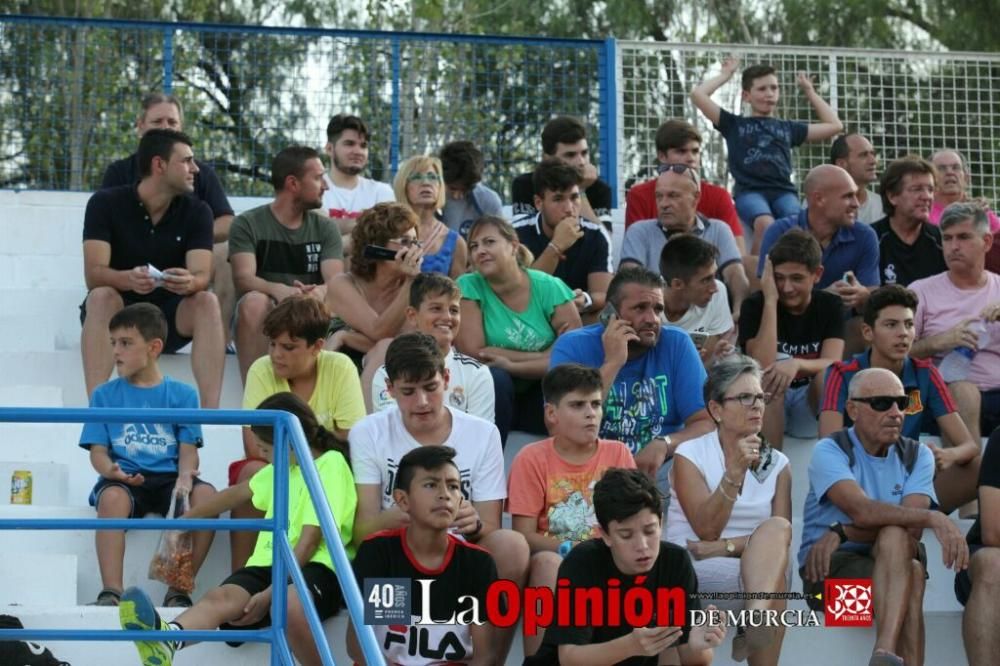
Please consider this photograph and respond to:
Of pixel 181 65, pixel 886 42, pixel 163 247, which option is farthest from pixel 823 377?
pixel 886 42

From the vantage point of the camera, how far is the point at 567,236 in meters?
8.11

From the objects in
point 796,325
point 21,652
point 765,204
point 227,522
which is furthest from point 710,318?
point 21,652

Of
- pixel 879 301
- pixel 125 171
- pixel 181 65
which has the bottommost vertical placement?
pixel 879 301

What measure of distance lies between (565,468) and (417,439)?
0.51 meters

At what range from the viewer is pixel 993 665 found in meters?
6.08

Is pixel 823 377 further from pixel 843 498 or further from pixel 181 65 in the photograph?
pixel 181 65

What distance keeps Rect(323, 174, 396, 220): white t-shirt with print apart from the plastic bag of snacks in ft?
10.0

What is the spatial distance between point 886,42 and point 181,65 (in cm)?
857

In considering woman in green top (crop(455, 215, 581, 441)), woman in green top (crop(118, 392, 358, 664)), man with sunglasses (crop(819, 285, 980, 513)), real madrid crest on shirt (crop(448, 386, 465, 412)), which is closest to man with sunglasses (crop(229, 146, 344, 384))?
woman in green top (crop(455, 215, 581, 441))

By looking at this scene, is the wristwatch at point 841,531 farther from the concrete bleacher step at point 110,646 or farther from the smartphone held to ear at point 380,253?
the smartphone held to ear at point 380,253

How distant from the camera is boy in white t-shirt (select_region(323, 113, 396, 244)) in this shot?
29.5 ft

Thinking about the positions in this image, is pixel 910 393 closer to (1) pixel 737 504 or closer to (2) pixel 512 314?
(1) pixel 737 504

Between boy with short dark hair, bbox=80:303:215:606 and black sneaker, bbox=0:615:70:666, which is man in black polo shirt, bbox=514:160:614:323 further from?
black sneaker, bbox=0:615:70:666

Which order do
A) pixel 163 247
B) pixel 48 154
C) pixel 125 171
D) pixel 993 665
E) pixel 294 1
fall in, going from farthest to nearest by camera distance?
pixel 294 1 → pixel 48 154 → pixel 125 171 → pixel 163 247 → pixel 993 665
